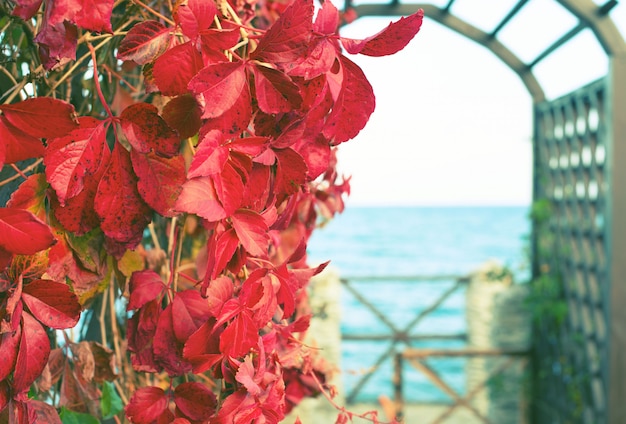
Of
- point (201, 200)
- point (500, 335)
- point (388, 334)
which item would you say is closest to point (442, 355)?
point (500, 335)

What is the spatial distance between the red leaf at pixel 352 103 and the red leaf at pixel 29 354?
20cm

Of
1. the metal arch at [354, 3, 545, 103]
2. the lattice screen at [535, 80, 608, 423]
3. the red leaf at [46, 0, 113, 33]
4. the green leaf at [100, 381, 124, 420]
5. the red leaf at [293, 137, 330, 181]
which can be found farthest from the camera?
the metal arch at [354, 3, 545, 103]

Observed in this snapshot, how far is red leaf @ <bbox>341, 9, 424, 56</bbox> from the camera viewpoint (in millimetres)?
320

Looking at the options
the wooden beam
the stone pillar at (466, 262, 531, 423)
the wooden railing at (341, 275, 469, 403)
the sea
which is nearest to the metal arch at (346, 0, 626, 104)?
the wooden beam

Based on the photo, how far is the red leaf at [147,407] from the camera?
0.40 meters

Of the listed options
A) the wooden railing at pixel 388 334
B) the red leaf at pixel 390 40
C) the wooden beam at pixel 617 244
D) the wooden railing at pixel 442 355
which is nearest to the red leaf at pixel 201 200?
the red leaf at pixel 390 40

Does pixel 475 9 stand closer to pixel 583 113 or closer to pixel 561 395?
pixel 583 113

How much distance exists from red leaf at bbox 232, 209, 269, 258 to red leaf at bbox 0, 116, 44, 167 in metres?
0.11

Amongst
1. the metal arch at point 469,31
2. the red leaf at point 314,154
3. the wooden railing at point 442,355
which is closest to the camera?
the red leaf at point 314,154

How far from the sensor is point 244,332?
343 mm

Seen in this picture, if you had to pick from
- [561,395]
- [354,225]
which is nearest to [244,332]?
[561,395]

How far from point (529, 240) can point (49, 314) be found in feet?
15.4

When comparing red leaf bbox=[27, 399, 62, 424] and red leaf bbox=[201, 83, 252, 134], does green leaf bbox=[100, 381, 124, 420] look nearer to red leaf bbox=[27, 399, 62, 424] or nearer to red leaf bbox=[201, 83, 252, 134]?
red leaf bbox=[27, 399, 62, 424]

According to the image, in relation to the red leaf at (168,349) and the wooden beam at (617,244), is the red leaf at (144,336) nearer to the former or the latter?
the red leaf at (168,349)
